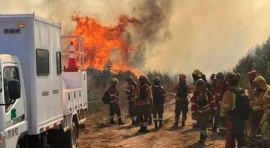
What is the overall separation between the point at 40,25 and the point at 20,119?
2112 mm

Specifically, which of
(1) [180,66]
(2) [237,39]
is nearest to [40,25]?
(1) [180,66]

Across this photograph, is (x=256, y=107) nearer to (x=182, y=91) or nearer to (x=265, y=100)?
(x=265, y=100)

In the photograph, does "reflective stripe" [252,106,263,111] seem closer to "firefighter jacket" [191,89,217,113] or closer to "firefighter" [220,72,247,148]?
"firefighter" [220,72,247,148]

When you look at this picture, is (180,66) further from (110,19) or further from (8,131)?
(8,131)

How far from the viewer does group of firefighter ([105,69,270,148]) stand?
10297mm

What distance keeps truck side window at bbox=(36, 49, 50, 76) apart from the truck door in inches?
26.5

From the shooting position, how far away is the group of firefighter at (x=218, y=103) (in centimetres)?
1030

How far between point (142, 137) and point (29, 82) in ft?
22.4

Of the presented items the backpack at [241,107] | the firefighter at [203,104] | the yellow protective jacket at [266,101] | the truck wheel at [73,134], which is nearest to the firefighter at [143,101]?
the firefighter at [203,104]

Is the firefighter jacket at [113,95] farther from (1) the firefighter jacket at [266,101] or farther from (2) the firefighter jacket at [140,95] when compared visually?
(1) the firefighter jacket at [266,101]

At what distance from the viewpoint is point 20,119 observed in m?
8.37

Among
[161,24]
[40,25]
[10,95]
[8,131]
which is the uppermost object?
[161,24]

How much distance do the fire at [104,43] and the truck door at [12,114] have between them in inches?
682

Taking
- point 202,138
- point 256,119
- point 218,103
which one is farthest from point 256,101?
point 218,103
